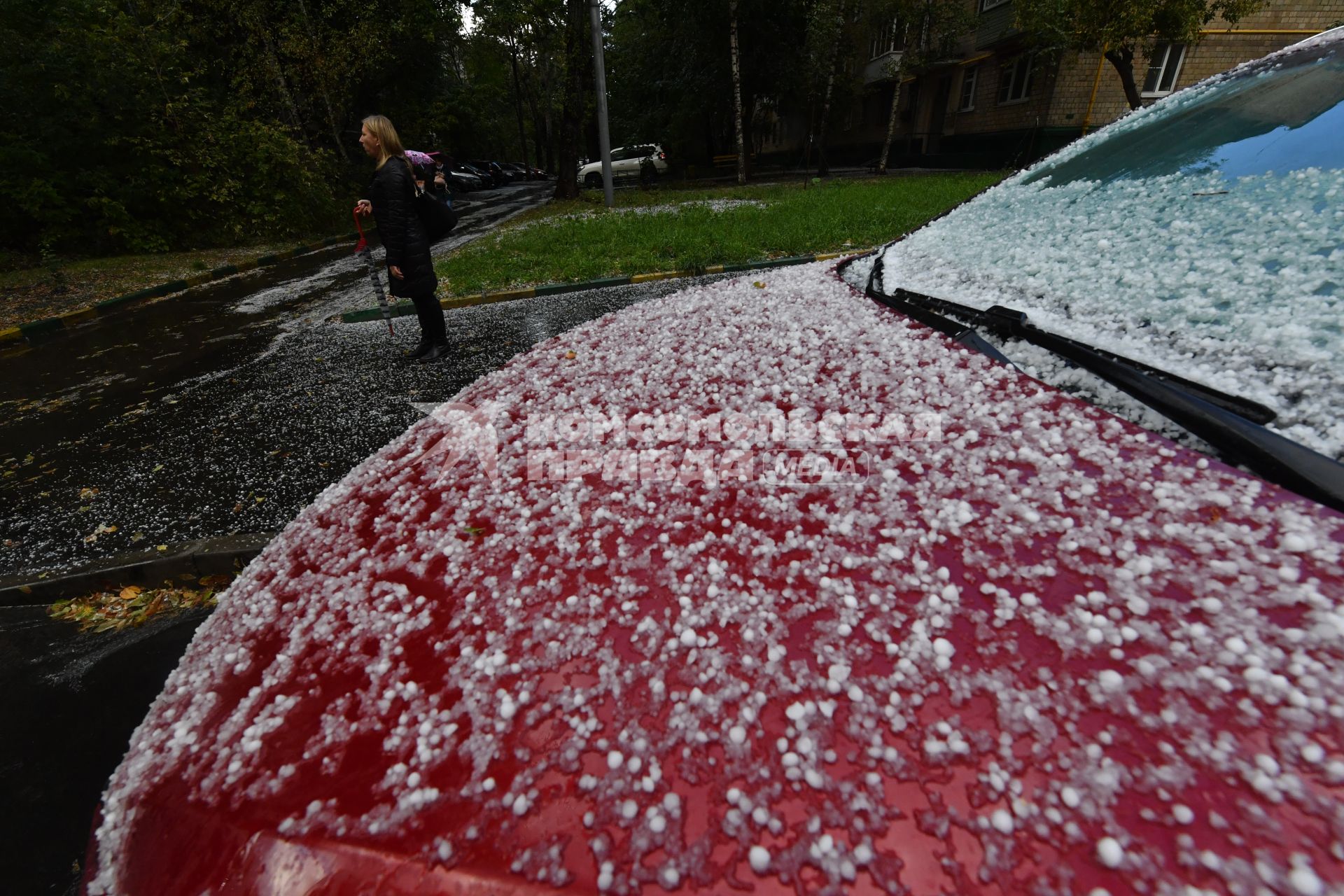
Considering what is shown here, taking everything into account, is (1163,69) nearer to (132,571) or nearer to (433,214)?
(433,214)

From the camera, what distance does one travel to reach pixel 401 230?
4.67 meters

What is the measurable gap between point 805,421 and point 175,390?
5.54m

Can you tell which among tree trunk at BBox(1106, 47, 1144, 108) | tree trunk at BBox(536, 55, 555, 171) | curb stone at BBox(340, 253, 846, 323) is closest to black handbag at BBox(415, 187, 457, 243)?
curb stone at BBox(340, 253, 846, 323)

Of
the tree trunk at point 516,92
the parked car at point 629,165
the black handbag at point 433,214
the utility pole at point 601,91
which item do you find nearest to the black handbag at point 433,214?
the black handbag at point 433,214

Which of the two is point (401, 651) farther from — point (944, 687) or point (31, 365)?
point (31, 365)

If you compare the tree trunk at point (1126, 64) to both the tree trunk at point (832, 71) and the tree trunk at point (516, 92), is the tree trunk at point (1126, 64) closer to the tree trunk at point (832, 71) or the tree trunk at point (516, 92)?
the tree trunk at point (832, 71)

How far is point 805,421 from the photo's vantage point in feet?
4.07

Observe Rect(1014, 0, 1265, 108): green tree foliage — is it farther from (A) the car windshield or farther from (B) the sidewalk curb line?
(B) the sidewalk curb line

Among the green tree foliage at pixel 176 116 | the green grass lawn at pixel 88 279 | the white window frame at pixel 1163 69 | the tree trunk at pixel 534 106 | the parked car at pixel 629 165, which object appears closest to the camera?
the green grass lawn at pixel 88 279

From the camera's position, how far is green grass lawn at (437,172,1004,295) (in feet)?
24.4

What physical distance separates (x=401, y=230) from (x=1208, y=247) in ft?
16.3

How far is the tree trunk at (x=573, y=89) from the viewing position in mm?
15742

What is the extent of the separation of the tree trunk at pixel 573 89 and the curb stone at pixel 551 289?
493 inches

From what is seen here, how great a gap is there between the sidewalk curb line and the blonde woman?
6.26 m
